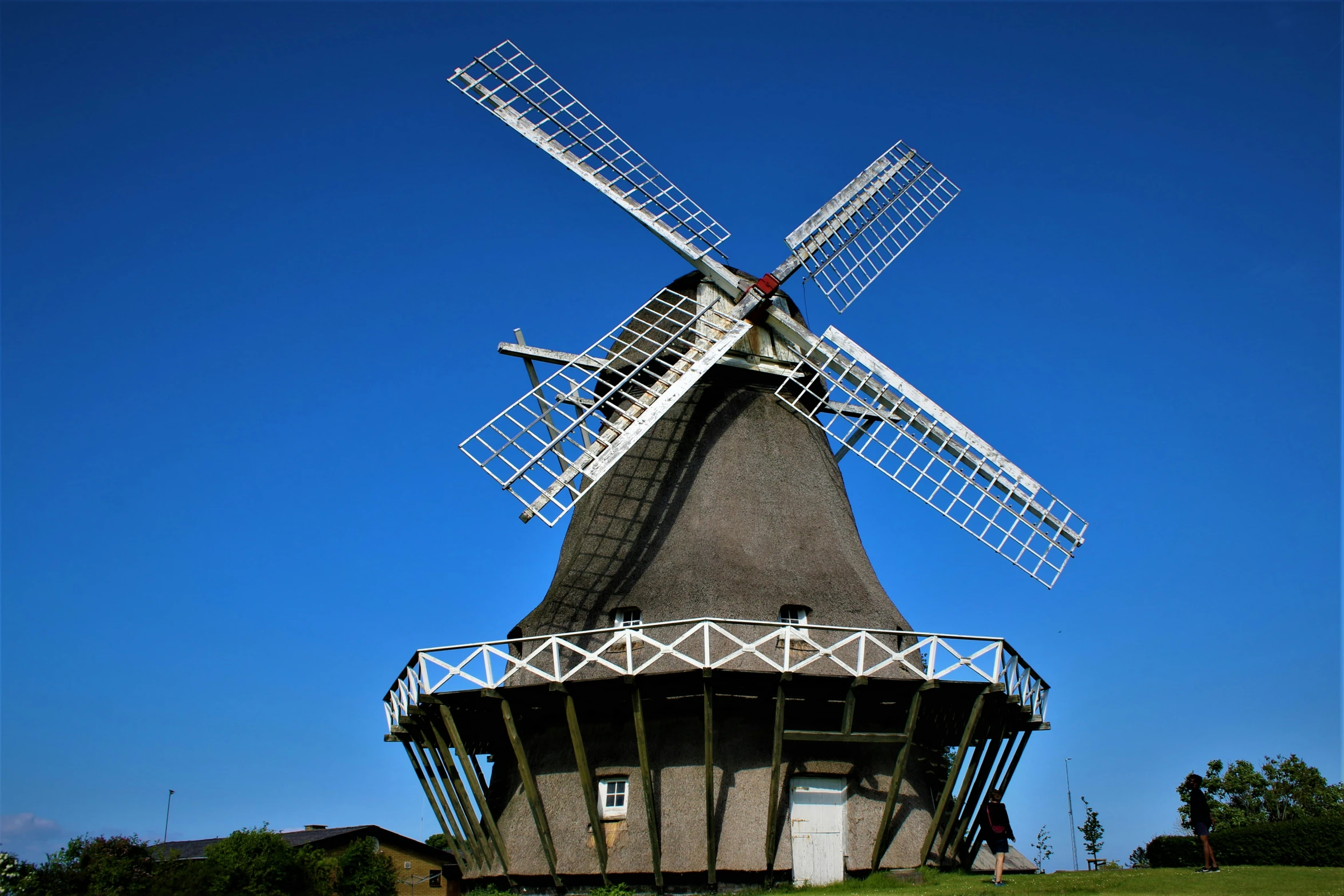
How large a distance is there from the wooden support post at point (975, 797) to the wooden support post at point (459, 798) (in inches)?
254

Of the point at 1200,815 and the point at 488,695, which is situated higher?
the point at 488,695

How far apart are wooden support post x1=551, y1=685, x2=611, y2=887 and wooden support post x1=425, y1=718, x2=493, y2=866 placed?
184cm

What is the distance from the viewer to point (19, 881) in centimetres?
1966

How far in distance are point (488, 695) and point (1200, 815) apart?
31.0ft

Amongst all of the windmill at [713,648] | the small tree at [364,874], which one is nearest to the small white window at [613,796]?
the windmill at [713,648]

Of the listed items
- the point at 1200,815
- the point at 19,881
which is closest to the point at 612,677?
the point at 1200,815

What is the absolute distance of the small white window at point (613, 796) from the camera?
14188 millimetres

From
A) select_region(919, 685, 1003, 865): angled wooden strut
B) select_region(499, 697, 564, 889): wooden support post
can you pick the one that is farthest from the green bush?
select_region(499, 697, 564, 889): wooden support post

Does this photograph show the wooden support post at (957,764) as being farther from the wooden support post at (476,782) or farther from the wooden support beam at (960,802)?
the wooden support post at (476,782)

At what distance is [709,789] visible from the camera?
12.7 meters

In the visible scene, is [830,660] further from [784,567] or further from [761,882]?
[761,882]

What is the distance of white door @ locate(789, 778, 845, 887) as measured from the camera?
13.6 meters

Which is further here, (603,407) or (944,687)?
(603,407)

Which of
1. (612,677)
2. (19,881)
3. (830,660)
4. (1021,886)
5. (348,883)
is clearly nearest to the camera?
(1021,886)
